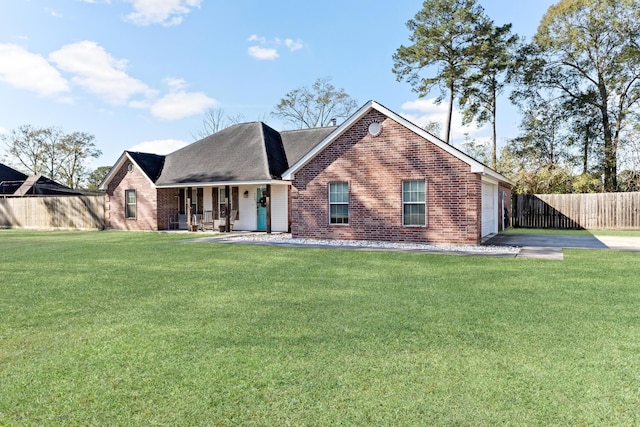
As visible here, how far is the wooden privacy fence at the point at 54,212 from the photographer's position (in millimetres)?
23375

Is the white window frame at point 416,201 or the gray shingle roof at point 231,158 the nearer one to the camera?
the white window frame at point 416,201

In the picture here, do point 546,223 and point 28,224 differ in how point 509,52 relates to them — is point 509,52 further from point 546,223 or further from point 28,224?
point 28,224

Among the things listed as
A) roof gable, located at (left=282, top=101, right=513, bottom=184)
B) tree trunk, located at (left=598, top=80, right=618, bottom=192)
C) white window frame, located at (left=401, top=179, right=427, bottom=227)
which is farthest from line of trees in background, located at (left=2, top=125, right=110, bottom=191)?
tree trunk, located at (left=598, top=80, right=618, bottom=192)

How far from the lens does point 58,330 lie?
452 cm

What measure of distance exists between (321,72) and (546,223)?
25.4m

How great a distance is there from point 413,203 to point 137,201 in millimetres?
15762

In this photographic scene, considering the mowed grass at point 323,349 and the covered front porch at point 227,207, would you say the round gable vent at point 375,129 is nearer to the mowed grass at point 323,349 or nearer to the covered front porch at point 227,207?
the covered front porch at point 227,207

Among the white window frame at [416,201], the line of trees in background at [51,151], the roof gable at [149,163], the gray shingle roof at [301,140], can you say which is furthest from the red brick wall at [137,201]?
the line of trees in background at [51,151]

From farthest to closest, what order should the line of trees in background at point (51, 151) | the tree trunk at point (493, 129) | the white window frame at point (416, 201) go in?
1. the line of trees in background at point (51, 151)
2. the tree trunk at point (493, 129)
3. the white window frame at point (416, 201)

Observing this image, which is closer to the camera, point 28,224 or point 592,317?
point 592,317

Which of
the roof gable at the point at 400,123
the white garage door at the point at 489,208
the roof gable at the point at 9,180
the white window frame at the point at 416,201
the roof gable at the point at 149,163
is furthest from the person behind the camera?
the roof gable at the point at 9,180

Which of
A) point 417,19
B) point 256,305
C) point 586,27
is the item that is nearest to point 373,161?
point 256,305

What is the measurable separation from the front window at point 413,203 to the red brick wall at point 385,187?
174 millimetres

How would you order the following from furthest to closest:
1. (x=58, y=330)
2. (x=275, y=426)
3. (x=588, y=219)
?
1. (x=588, y=219)
2. (x=58, y=330)
3. (x=275, y=426)
